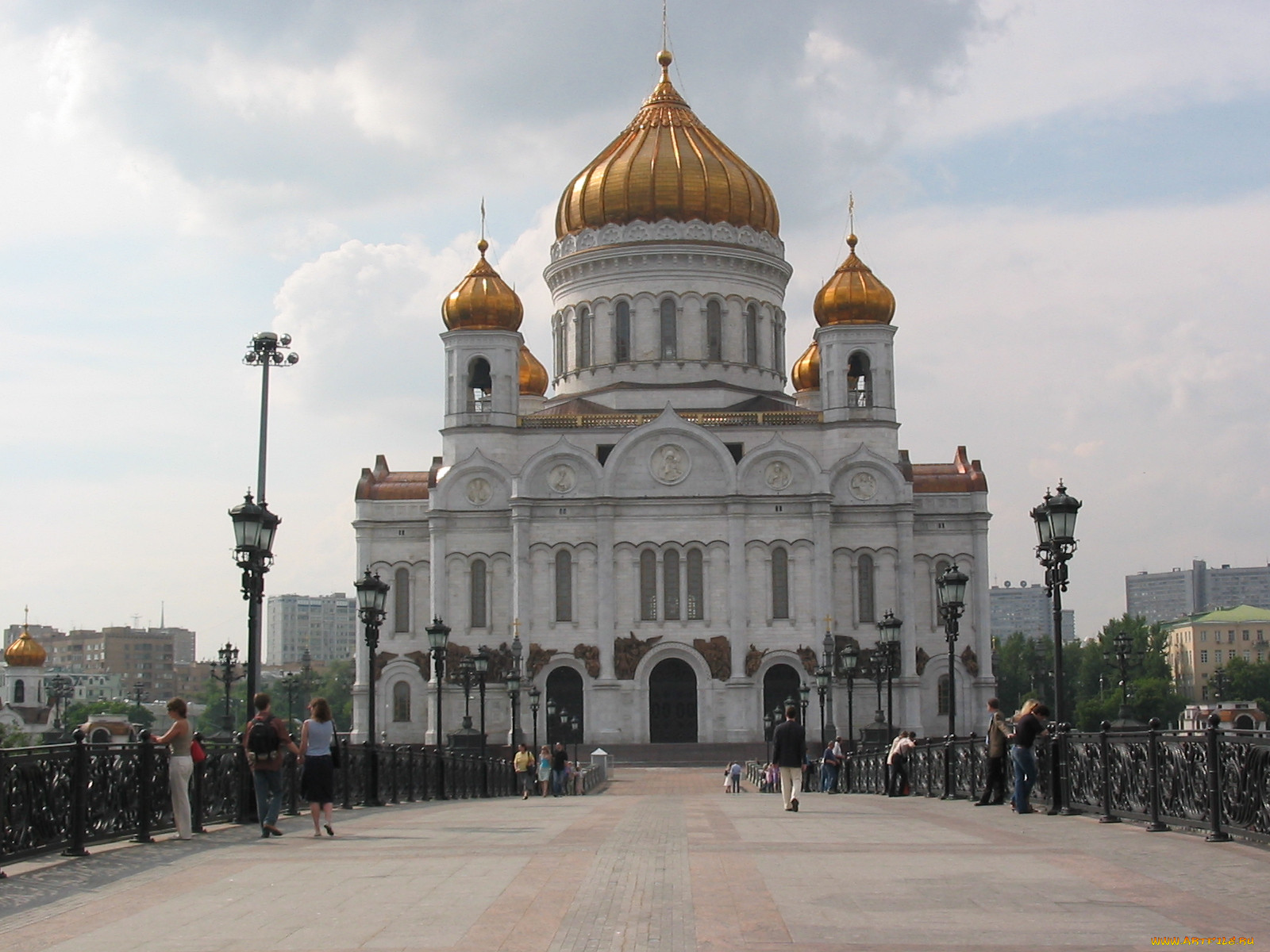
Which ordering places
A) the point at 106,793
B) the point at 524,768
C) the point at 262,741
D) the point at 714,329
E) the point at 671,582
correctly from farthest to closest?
the point at 714,329, the point at 671,582, the point at 524,768, the point at 262,741, the point at 106,793

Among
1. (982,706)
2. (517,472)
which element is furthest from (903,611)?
(517,472)

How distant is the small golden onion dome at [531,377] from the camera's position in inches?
2648

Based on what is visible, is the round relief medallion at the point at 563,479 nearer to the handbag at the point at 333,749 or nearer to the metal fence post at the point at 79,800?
the handbag at the point at 333,749

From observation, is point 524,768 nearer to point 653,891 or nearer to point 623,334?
point 653,891

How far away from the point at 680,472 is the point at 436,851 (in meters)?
44.1

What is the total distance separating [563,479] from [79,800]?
44.6 m

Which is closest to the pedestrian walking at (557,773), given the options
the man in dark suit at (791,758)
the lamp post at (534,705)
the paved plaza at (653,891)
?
the man in dark suit at (791,758)

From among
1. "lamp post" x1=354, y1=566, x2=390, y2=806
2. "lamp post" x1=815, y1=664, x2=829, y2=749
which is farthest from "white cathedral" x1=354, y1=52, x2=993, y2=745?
"lamp post" x1=354, y1=566, x2=390, y2=806

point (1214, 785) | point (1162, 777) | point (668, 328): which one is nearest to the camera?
point (1214, 785)

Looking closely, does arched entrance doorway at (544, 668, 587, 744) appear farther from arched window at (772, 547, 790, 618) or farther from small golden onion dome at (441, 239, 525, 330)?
small golden onion dome at (441, 239, 525, 330)

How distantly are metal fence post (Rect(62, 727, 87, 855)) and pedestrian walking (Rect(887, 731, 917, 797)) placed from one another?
15.2 metres

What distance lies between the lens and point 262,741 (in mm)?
16094

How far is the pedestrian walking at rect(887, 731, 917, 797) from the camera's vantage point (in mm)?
26156

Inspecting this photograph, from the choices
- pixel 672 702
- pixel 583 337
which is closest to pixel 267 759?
pixel 672 702
